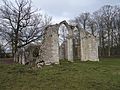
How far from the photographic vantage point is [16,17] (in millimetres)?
37625

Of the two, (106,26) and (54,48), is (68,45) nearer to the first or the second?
(54,48)

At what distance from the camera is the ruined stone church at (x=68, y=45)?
23267mm

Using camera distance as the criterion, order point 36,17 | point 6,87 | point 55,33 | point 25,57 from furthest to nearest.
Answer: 1. point 36,17
2. point 25,57
3. point 55,33
4. point 6,87

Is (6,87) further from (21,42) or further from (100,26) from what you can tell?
(100,26)

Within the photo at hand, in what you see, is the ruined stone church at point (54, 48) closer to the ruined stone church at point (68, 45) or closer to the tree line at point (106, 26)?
the ruined stone church at point (68, 45)

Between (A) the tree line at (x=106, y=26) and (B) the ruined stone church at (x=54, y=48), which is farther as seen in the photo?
(A) the tree line at (x=106, y=26)

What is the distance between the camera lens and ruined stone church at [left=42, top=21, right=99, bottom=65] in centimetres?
2327

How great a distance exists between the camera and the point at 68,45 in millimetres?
28703

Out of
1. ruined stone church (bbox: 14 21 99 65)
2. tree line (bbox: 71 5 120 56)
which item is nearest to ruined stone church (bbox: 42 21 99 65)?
ruined stone church (bbox: 14 21 99 65)

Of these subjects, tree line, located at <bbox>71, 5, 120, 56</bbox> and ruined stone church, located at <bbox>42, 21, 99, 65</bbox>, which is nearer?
ruined stone church, located at <bbox>42, 21, 99, 65</bbox>

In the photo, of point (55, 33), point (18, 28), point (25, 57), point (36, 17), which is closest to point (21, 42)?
point (18, 28)

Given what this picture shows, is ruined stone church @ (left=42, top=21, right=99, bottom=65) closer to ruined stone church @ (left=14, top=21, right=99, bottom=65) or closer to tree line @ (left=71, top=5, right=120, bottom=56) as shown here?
ruined stone church @ (left=14, top=21, right=99, bottom=65)

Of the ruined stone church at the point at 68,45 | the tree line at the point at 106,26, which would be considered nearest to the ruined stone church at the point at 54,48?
the ruined stone church at the point at 68,45

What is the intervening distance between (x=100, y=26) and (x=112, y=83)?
41613mm
